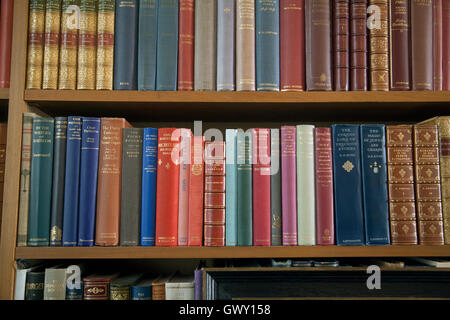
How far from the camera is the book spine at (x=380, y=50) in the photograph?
0.85 m

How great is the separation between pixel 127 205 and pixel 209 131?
1.25ft

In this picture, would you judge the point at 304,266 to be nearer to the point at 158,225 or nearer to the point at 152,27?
the point at 158,225

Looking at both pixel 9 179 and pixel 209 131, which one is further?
pixel 209 131

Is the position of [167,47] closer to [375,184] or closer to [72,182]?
[72,182]

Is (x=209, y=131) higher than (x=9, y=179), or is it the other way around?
(x=209, y=131)

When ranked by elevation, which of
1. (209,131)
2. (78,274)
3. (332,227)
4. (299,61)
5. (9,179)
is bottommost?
(78,274)

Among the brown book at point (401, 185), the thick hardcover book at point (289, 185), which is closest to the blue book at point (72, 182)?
the thick hardcover book at point (289, 185)

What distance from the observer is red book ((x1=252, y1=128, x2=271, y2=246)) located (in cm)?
83

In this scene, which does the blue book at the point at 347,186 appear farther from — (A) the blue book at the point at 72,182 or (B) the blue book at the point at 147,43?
(A) the blue book at the point at 72,182

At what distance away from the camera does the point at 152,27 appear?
0.86 m

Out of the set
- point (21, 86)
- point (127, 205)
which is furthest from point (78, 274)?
point (21, 86)

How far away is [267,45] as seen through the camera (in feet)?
2.81

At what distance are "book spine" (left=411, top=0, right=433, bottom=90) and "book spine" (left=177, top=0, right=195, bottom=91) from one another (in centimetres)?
49

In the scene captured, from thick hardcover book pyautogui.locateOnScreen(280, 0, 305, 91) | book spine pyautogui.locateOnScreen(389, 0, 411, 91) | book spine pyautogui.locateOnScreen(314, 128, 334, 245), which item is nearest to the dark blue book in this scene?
thick hardcover book pyautogui.locateOnScreen(280, 0, 305, 91)
